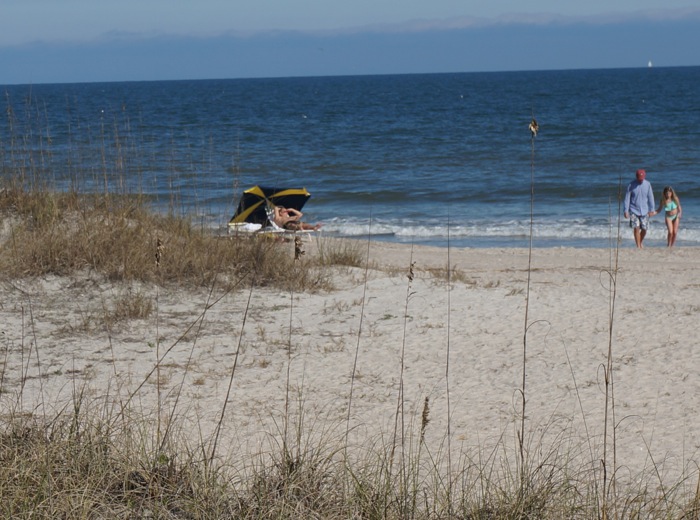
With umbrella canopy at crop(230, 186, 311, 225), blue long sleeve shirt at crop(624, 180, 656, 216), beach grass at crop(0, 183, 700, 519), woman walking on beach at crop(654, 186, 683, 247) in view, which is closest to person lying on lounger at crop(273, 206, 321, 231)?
umbrella canopy at crop(230, 186, 311, 225)

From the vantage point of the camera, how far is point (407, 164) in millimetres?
28750

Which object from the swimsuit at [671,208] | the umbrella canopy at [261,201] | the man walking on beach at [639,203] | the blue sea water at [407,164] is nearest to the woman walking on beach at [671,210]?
the swimsuit at [671,208]

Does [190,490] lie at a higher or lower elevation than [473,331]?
higher

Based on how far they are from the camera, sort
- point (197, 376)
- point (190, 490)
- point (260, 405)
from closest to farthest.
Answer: point (190, 490) → point (260, 405) → point (197, 376)

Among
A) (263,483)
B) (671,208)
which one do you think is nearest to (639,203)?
(671,208)

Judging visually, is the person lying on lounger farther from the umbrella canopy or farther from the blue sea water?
the blue sea water

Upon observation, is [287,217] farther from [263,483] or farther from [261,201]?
[263,483]

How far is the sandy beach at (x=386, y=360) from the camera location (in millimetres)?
5199

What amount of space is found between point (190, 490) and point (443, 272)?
644cm

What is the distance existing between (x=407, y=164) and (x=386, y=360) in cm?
2244

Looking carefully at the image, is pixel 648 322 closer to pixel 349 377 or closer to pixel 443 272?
pixel 443 272

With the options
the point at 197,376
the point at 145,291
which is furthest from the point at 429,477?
the point at 145,291

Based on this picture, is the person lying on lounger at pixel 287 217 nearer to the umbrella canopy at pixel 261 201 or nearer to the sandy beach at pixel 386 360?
the umbrella canopy at pixel 261 201

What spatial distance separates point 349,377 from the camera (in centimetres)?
627
